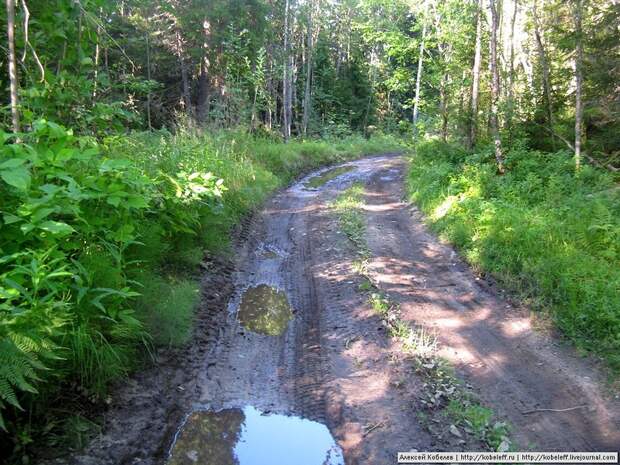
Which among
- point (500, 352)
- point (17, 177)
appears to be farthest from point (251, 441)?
point (500, 352)

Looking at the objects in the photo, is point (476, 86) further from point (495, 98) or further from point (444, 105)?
point (444, 105)

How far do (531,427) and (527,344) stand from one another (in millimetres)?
1570

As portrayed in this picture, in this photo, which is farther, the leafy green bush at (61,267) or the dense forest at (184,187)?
the dense forest at (184,187)

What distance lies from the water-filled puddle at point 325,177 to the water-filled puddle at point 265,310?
8.67 m

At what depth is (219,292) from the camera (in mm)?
6258

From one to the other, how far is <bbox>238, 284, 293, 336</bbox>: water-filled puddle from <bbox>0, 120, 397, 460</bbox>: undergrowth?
0.82m

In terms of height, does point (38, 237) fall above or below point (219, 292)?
above

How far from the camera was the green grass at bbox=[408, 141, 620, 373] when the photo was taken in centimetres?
553

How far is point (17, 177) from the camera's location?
2.83m

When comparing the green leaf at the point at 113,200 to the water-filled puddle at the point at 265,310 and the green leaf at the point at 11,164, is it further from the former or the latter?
the water-filled puddle at the point at 265,310

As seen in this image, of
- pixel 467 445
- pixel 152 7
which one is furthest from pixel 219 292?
pixel 152 7

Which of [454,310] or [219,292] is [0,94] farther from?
[454,310]

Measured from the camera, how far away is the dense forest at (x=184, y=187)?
314 cm

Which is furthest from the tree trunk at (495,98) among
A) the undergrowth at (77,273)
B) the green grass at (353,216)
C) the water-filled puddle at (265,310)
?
the undergrowth at (77,273)
